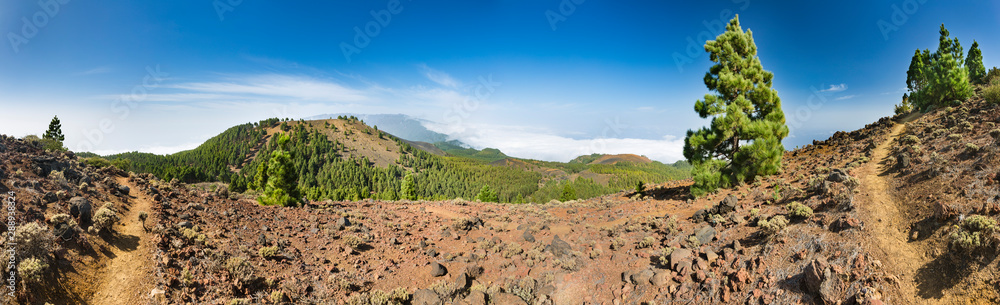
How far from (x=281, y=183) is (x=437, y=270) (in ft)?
44.4

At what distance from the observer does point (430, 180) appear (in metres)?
160

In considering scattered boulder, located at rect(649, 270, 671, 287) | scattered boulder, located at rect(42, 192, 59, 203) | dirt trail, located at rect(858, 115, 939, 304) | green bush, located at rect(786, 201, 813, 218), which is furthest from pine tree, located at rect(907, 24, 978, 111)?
scattered boulder, located at rect(42, 192, 59, 203)

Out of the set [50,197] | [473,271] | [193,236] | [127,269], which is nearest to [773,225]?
[473,271]

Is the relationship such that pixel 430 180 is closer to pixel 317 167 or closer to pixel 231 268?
pixel 317 167

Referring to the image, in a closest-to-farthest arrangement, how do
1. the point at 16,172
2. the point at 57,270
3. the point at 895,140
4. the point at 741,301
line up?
the point at 57,270 < the point at 741,301 < the point at 16,172 < the point at 895,140

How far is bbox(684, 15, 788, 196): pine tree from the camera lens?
61.6 ft

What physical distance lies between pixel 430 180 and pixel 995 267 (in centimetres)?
16034

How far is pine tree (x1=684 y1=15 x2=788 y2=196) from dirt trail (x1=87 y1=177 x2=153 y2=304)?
22434 millimetres

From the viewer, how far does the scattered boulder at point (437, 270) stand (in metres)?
11.6

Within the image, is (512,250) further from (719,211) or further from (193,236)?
(193,236)

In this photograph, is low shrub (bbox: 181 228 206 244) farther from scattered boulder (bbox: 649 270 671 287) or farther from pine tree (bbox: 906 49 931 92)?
pine tree (bbox: 906 49 931 92)

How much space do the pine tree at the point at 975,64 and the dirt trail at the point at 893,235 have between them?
46639mm

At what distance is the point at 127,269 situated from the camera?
7918 millimetres

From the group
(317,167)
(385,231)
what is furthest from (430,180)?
(385,231)
